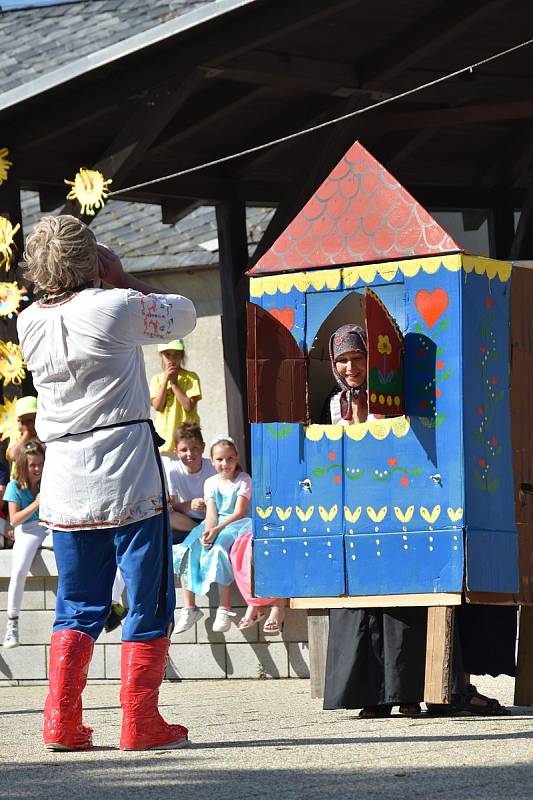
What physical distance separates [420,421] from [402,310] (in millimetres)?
454

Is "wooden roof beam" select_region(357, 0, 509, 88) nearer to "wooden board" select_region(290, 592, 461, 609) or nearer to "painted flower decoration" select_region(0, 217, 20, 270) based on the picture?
"painted flower decoration" select_region(0, 217, 20, 270)

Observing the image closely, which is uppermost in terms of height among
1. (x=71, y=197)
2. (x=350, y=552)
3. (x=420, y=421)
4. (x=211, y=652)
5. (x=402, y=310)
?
(x=71, y=197)

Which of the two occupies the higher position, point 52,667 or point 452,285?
point 452,285

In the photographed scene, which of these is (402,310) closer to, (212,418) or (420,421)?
(420,421)

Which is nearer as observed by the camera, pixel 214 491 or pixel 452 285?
pixel 452 285

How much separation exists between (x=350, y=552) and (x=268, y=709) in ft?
3.49

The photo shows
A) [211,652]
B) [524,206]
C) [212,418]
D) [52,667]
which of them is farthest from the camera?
[212,418]

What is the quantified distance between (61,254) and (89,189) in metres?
5.58

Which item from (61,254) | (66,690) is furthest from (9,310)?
(66,690)

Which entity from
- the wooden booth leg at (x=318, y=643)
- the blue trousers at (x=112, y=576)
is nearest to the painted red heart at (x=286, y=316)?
the wooden booth leg at (x=318, y=643)

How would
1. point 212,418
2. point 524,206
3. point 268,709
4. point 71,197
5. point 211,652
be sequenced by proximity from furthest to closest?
point 212,418, point 524,206, point 71,197, point 211,652, point 268,709

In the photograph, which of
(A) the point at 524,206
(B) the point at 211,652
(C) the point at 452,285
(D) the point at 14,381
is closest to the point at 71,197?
Result: (D) the point at 14,381

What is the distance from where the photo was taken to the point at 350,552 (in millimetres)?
6730

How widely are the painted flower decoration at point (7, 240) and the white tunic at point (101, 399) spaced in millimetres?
5977
